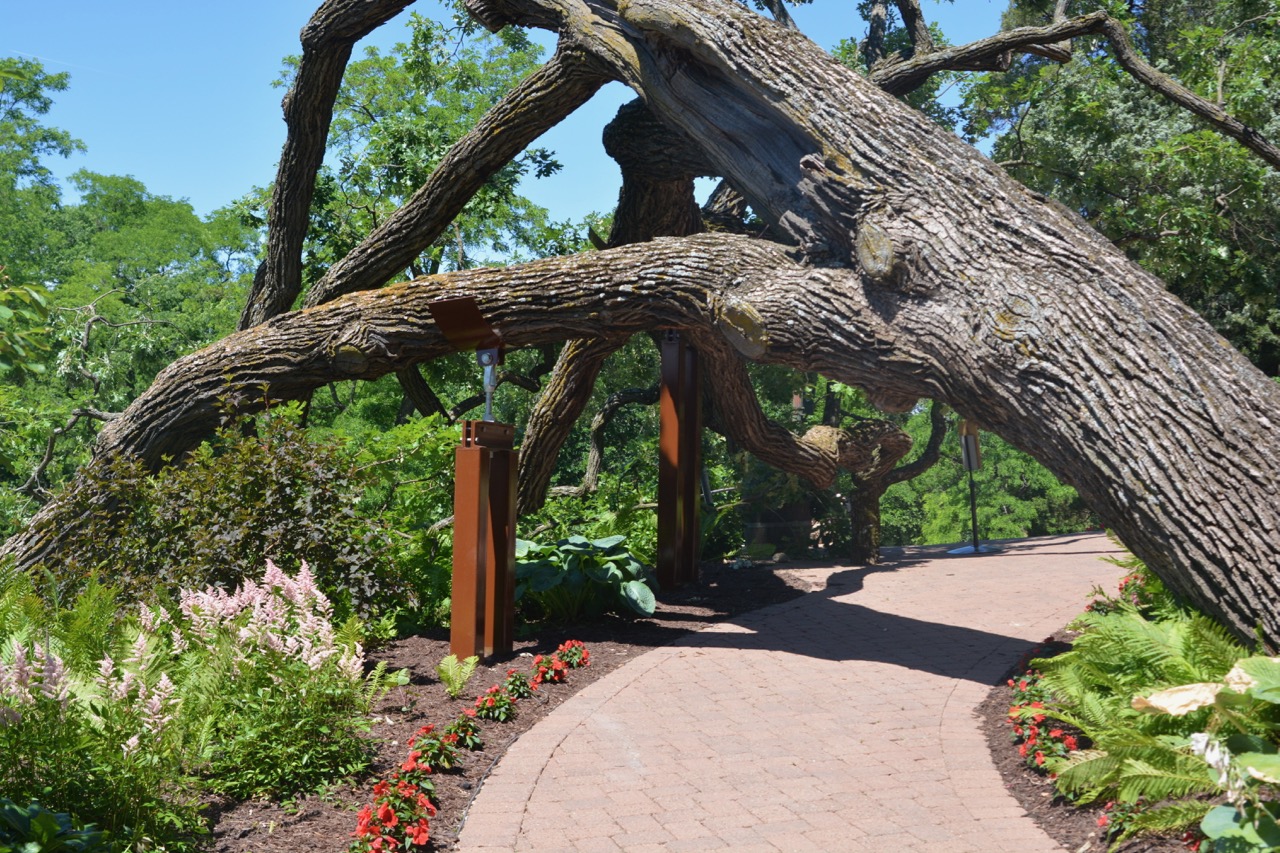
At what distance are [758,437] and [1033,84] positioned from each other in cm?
647

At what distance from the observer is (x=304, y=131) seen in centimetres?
1237

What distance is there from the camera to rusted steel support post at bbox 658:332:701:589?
10.6 meters

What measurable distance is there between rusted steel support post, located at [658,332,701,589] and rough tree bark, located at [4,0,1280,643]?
234 cm

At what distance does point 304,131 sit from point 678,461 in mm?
5695

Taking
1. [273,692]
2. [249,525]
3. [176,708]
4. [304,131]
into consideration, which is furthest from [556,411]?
[176,708]

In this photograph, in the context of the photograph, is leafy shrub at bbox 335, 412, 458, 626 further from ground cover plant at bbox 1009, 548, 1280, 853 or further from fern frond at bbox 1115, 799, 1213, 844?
fern frond at bbox 1115, 799, 1213, 844

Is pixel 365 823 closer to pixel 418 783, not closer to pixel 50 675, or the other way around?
pixel 418 783

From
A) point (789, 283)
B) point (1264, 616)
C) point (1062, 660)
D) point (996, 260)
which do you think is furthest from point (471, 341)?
point (1264, 616)

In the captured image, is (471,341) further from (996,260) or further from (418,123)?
(418,123)

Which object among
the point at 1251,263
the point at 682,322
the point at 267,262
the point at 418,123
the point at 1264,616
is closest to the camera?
the point at 1264,616

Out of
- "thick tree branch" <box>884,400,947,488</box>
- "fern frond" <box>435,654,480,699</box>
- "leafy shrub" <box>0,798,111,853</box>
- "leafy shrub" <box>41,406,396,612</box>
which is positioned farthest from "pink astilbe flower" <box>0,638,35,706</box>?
"thick tree branch" <box>884,400,947,488</box>

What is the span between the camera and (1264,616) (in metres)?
5.08

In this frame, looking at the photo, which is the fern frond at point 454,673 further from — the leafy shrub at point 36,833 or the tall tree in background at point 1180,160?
the tall tree in background at point 1180,160

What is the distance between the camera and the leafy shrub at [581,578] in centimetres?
Answer: 883
